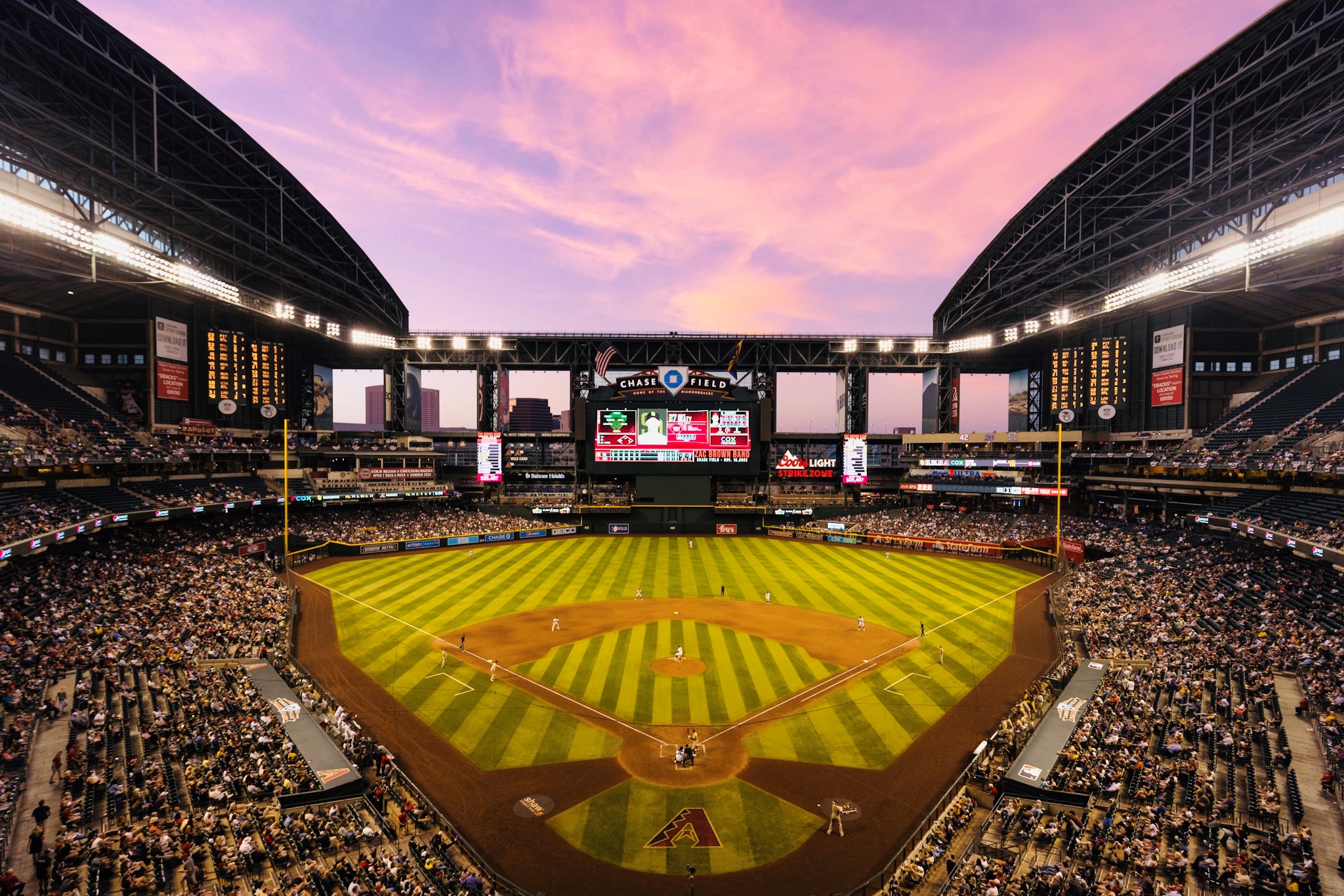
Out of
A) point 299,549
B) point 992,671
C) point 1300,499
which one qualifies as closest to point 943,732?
point 992,671

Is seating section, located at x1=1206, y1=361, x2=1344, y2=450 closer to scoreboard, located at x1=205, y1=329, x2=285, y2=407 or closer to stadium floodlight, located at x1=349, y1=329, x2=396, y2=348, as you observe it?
stadium floodlight, located at x1=349, y1=329, x2=396, y2=348

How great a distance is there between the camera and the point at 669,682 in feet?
89.6

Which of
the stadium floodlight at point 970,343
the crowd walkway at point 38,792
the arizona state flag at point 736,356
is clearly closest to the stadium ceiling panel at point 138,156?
the crowd walkway at point 38,792

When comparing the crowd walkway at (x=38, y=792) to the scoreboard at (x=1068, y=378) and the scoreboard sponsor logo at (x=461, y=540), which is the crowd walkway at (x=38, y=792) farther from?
the scoreboard at (x=1068, y=378)

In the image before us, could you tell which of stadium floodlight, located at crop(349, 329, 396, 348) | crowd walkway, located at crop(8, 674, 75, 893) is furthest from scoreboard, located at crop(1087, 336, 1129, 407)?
stadium floodlight, located at crop(349, 329, 396, 348)

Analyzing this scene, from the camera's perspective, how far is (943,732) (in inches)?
904

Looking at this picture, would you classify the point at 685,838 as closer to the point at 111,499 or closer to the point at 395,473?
the point at 111,499

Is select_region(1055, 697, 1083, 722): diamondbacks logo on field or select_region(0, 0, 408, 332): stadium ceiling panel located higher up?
select_region(0, 0, 408, 332): stadium ceiling panel

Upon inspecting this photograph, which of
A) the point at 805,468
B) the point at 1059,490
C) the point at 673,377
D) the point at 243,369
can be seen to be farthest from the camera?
the point at 805,468

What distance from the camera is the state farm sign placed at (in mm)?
74750

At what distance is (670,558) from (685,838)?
39.3 m

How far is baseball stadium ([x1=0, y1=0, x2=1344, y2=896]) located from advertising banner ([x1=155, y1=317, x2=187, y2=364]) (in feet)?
1.87

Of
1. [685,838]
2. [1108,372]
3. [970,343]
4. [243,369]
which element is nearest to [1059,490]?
[1108,372]

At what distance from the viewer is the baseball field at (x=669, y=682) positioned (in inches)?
719
